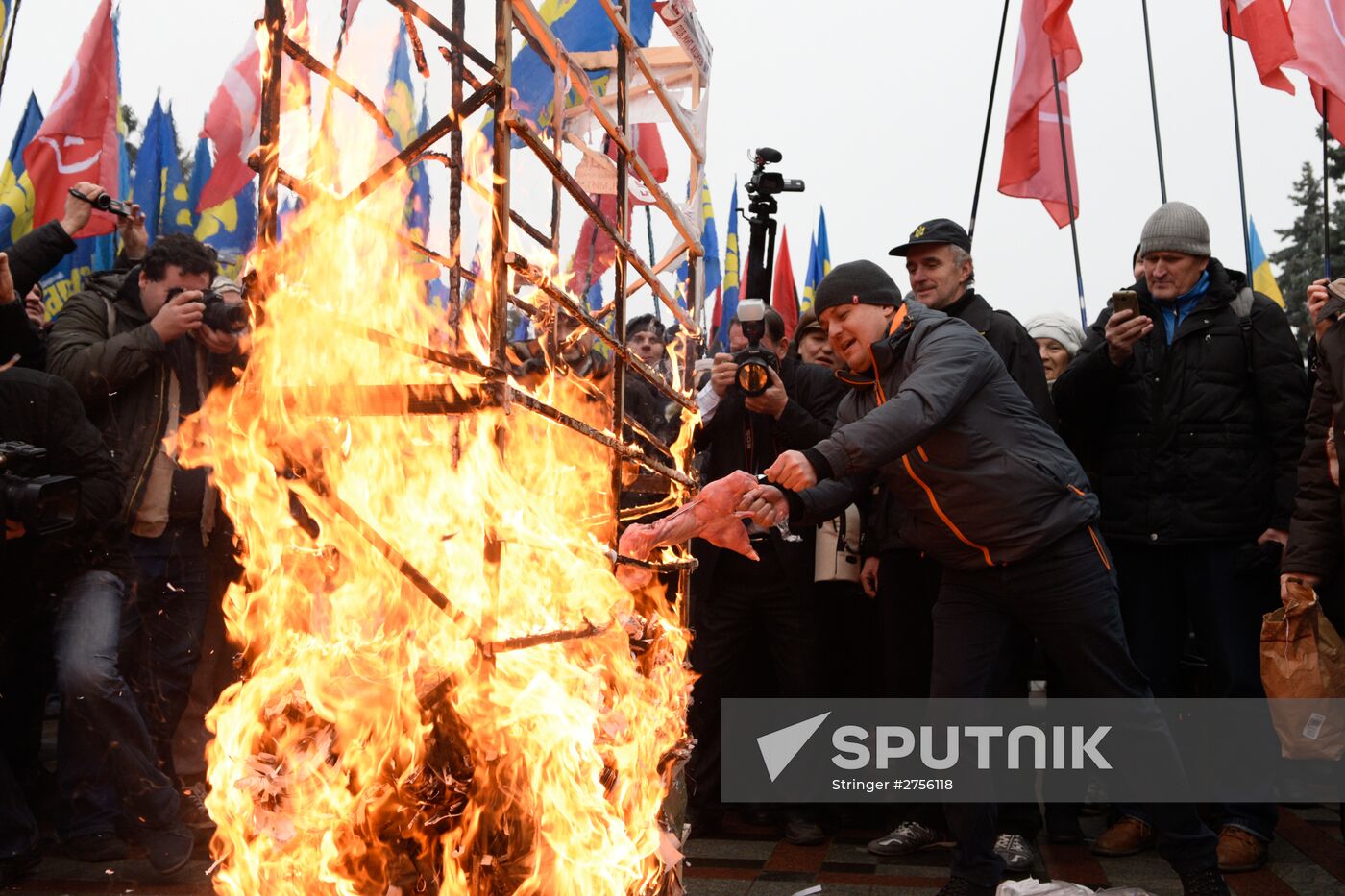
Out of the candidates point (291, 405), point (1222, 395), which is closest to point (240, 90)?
point (1222, 395)

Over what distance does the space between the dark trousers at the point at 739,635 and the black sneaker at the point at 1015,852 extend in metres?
1.16

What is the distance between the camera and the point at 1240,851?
4.75 m

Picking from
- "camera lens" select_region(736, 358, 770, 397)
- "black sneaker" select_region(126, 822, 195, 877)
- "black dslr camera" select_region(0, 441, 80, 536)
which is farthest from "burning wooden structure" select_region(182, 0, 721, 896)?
"camera lens" select_region(736, 358, 770, 397)

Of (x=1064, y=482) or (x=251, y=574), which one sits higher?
(x=1064, y=482)

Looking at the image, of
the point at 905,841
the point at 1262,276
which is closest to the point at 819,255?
the point at 1262,276

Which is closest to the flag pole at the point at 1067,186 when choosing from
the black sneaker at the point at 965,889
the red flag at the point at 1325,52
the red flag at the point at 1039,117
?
the red flag at the point at 1039,117

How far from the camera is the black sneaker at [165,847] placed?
4.43 m

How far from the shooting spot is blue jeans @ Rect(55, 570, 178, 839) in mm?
4406

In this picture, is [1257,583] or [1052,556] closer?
[1052,556]

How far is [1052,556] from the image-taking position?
419 centimetres

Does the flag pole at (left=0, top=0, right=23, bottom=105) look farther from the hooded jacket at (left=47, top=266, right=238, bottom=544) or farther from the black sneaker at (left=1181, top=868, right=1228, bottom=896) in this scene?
the black sneaker at (left=1181, top=868, right=1228, bottom=896)

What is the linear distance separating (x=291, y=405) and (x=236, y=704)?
646 millimetres

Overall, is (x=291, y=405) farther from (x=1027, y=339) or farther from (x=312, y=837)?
(x=1027, y=339)

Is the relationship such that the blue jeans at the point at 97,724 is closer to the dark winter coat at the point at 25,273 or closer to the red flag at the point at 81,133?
the dark winter coat at the point at 25,273
